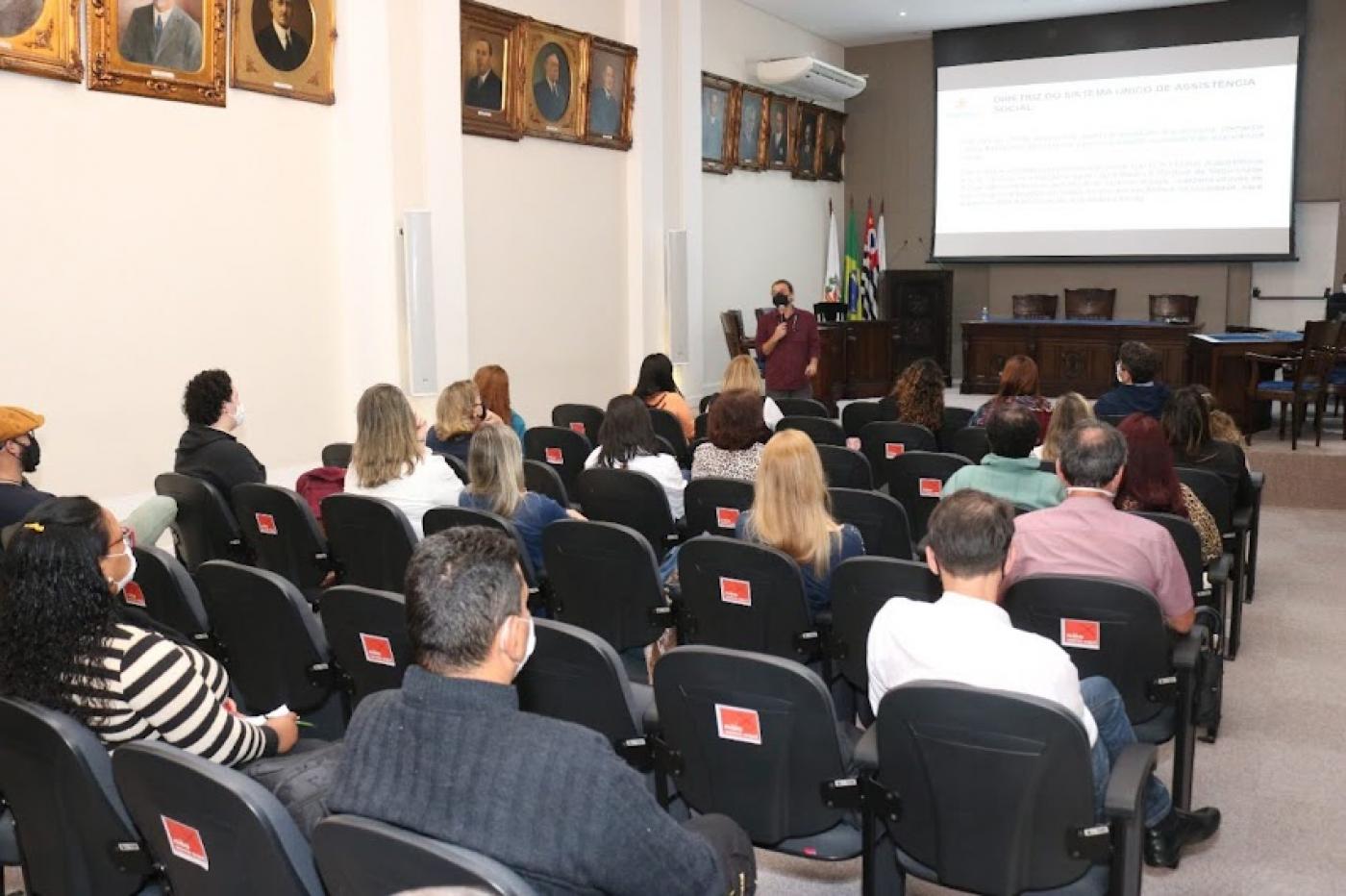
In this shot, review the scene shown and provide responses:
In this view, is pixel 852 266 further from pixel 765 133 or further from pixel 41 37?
pixel 41 37

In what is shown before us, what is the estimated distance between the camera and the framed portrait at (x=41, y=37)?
19.2 feet

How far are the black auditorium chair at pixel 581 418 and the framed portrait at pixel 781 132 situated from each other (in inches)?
267

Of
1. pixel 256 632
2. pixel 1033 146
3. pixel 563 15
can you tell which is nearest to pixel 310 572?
pixel 256 632

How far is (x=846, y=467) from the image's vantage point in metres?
6.02

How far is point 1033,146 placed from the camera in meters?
14.5

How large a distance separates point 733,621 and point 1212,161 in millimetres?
11960

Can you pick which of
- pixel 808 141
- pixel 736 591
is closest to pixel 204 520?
pixel 736 591

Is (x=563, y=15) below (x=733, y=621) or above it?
above

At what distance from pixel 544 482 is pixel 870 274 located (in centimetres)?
1094

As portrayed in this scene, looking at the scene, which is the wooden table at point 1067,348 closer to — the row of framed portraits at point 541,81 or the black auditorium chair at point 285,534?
the row of framed portraits at point 541,81

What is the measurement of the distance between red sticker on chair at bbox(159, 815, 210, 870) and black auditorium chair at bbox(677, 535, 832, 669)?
1.95 m

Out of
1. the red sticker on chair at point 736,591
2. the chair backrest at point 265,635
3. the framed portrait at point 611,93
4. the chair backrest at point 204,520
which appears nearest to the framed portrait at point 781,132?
the framed portrait at point 611,93

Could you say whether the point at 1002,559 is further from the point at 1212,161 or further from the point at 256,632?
the point at 1212,161

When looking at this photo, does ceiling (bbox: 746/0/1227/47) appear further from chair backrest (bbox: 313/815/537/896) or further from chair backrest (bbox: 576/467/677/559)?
chair backrest (bbox: 313/815/537/896)
